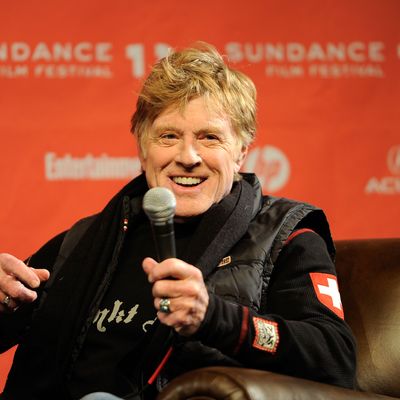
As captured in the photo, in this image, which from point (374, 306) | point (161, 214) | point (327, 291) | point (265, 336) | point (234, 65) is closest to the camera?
point (161, 214)

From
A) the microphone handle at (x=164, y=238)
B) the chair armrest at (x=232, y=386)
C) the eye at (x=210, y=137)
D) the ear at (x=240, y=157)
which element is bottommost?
the chair armrest at (x=232, y=386)

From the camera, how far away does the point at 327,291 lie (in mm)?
1684

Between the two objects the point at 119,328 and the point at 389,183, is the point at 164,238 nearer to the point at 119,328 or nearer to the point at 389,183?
the point at 119,328

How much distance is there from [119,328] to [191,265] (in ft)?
0.87

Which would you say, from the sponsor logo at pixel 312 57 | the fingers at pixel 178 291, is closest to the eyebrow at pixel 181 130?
the fingers at pixel 178 291

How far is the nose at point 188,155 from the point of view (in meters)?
1.82

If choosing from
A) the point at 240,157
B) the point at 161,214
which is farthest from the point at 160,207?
the point at 240,157

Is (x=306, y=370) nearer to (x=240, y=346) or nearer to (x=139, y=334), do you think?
(x=240, y=346)

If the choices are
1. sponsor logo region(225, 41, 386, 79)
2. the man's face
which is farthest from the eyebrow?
sponsor logo region(225, 41, 386, 79)

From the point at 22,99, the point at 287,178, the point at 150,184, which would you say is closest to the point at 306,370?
the point at 150,184

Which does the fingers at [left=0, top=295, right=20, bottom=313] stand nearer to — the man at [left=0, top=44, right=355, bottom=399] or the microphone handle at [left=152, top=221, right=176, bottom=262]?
the man at [left=0, top=44, right=355, bottom=399]

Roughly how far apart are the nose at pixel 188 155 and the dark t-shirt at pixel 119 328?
0.42 ft

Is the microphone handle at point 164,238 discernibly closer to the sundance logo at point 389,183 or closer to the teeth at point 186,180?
the teeth at point 186,180

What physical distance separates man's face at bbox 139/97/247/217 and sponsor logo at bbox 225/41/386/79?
95 cm
